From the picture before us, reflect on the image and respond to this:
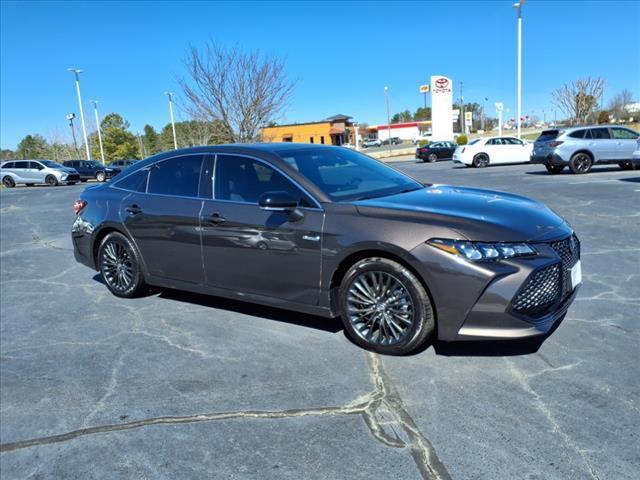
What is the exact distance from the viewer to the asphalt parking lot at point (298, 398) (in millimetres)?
2592

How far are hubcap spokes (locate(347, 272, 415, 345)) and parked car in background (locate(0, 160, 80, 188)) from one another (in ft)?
104

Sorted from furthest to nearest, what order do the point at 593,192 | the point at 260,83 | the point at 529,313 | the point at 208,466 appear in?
the point at 260,83 < the point at 593,192 < the point at 529,313 < the point at 208,466

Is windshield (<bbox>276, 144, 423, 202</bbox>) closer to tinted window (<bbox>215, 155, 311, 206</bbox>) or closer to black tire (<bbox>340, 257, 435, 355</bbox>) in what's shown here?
tinted window (<bbox>215, 155, 311, 206</bbox>)

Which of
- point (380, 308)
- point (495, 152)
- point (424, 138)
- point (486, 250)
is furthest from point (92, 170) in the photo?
point (424, 138)

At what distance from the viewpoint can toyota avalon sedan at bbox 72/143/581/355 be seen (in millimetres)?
3371

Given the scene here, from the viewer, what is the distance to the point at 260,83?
20.4 m

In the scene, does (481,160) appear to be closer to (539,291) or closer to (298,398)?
(539,291)

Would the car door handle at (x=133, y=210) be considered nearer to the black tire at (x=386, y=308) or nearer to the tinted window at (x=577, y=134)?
the black tire at (x=386, y=308)

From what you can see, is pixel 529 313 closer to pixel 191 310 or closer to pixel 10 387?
pixel 191 310

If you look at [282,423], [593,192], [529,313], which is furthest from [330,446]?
[593,192]

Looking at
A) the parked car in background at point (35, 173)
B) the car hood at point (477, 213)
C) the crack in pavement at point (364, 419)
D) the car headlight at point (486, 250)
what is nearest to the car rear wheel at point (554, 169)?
the car hood at point (477, 213)

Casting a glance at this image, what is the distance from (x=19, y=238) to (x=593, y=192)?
12580 millimetres

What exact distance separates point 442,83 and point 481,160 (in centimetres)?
2210

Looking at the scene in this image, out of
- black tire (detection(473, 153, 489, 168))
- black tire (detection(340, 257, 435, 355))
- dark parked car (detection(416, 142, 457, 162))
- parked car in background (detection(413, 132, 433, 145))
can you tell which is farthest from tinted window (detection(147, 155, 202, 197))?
parked car in background (detection(413, 132, 433, 145))
